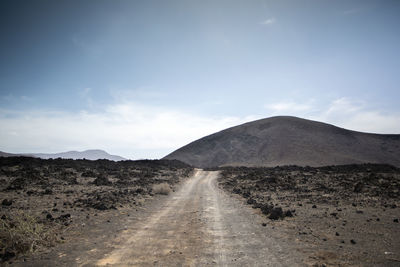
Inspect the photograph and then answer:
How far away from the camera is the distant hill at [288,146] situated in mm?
89913

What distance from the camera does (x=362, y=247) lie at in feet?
22.7

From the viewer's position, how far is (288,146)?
3922 inches

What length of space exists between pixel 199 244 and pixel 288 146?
10076 centimetres

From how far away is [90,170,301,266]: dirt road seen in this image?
240 inches

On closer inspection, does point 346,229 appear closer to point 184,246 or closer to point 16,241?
point 184,246

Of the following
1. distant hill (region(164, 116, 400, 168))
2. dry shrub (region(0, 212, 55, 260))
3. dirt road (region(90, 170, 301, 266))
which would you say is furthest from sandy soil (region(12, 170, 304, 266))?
distant hill (region(164, 116, 400, 168))

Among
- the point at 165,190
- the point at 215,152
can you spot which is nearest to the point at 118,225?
the point at 165,190

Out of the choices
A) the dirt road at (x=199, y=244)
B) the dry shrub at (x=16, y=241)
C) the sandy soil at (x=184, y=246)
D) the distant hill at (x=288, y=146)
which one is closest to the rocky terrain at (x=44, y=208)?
the dry shrub at (x=16, y=241)

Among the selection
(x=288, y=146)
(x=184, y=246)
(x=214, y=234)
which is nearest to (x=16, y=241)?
(x=184, y=246)

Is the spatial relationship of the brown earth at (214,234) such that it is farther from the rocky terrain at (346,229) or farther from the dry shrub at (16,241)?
the dry shrub at (16,241)

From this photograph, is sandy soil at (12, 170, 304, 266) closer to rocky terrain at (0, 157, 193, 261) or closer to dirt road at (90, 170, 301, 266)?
dirt road at (90, 170, 301, 266)

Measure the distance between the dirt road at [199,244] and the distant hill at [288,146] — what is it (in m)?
78.4

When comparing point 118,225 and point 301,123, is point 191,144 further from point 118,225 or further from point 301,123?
point 118,225

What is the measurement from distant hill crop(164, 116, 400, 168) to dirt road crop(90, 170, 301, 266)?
3088 inches
